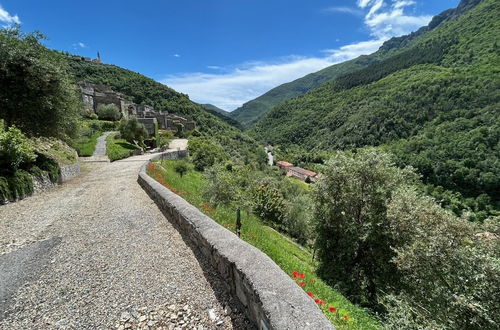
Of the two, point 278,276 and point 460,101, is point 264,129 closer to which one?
point 460,101

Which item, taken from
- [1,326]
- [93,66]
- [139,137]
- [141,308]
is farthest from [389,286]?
[93,66]

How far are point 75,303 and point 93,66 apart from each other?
5421 inches

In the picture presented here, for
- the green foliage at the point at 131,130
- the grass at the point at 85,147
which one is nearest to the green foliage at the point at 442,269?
the grass at the point at 85,147

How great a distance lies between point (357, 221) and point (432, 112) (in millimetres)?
100203

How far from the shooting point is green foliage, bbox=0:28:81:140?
11977 mm

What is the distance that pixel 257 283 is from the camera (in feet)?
10.3

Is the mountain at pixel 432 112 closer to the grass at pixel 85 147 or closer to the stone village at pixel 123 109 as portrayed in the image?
the stone village at pixel 123 109

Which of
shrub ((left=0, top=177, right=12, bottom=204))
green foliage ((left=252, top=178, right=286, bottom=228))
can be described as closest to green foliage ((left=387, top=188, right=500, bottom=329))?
green foliage ((left=252, top=178, right=286, bottom=228))

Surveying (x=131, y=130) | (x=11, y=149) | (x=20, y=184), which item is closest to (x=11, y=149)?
(x=11, y=149)

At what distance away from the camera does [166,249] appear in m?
5.76

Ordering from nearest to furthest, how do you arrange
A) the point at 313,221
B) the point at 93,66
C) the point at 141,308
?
the point at 141,308 < the point at 313,221 < the point at 93,66

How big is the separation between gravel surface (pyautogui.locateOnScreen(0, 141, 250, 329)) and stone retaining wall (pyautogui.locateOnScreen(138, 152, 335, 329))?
0.36m

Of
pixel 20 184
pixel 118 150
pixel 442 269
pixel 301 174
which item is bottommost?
pixel 301 174

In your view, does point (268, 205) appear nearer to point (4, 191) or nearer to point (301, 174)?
point (4, 191)
